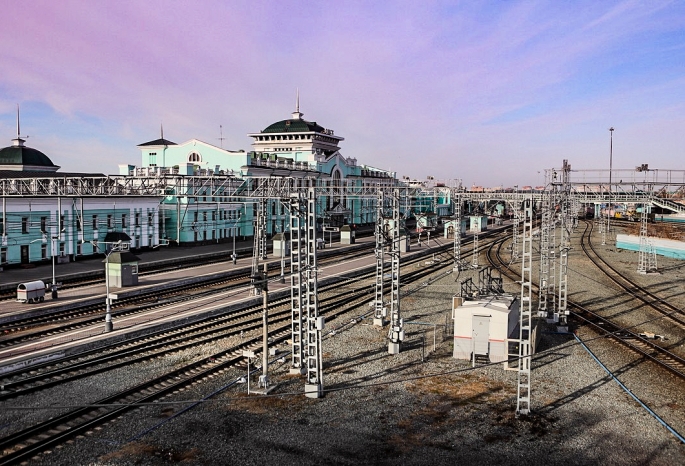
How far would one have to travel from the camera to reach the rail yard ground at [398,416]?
38.8 ft

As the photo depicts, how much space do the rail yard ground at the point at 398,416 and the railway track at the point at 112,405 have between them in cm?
37

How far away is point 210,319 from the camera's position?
81.3ft

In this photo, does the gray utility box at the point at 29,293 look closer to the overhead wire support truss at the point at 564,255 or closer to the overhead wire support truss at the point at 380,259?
the overhead wire support truss at the point at 380,259

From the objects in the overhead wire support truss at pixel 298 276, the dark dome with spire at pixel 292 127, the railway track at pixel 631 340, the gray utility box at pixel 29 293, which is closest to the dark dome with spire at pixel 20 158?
the dark dome with spire at pixel 292 127

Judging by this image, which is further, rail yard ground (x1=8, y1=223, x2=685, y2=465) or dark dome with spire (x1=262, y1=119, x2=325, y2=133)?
dark dome with spire (x1=262, y1=119, x2=325, y2=133)

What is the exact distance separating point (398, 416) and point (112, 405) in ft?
22.7

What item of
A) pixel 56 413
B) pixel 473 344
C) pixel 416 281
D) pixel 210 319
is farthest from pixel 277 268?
pixel 56 413

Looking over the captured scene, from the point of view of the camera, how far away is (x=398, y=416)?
1386 centimetres

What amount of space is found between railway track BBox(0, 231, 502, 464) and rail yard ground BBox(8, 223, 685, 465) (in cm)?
37

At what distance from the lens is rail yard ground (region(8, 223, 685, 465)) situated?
38.8 feet

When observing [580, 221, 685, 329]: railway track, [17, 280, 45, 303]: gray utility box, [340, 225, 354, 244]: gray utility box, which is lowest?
[580, 221, 685, 329]: railway track

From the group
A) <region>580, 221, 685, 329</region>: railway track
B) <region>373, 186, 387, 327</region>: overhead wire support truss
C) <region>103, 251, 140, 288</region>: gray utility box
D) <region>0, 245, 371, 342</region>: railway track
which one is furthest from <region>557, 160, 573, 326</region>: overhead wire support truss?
<region>103, 251, 140, 288</region>: gray utility box

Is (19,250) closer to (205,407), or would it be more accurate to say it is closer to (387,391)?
(205,407)

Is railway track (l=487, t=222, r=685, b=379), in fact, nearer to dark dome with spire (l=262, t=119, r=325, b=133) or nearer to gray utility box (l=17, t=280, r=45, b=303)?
gray utility box (l=17, t=280, r=45, b=303)
